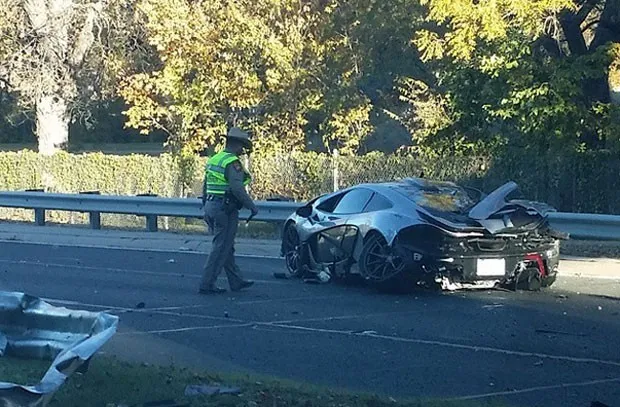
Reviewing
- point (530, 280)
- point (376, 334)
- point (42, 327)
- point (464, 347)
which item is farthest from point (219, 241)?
point (42, 327)

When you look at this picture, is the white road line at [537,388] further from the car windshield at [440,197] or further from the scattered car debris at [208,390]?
the car windshield at [440,197]

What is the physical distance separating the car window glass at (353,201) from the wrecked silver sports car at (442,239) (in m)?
0.02

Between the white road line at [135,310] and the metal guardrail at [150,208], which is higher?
the metal guardrail at [150,208]

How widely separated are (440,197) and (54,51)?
Answer: 23673 millimetres

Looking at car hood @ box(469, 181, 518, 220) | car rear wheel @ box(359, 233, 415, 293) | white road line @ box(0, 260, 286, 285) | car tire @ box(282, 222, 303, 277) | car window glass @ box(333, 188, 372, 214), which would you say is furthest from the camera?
white road line @ box(0, 260, 286, 285)

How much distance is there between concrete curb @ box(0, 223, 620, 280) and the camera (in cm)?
1636

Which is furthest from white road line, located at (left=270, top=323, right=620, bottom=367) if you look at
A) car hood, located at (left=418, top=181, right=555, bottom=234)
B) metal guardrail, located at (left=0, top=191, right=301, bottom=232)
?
metal guardrail, located at (left=0, top=191, right=301, bottom=232)

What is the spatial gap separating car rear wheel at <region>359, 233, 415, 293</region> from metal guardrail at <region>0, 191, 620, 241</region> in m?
4.20

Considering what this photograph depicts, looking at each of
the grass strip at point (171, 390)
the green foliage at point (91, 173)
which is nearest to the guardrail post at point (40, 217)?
the green foliage at point (91, 173)

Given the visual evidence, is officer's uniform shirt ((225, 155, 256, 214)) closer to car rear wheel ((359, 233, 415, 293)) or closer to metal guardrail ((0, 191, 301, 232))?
car rear wheel ((359, 233, 415, 293))

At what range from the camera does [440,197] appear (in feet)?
45.8

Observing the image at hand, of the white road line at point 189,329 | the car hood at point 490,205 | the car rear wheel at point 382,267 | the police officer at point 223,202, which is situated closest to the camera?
the white road line at point 189,329

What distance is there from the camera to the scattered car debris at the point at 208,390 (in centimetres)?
766

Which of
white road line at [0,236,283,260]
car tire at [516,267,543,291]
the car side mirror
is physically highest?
the car side mirror
